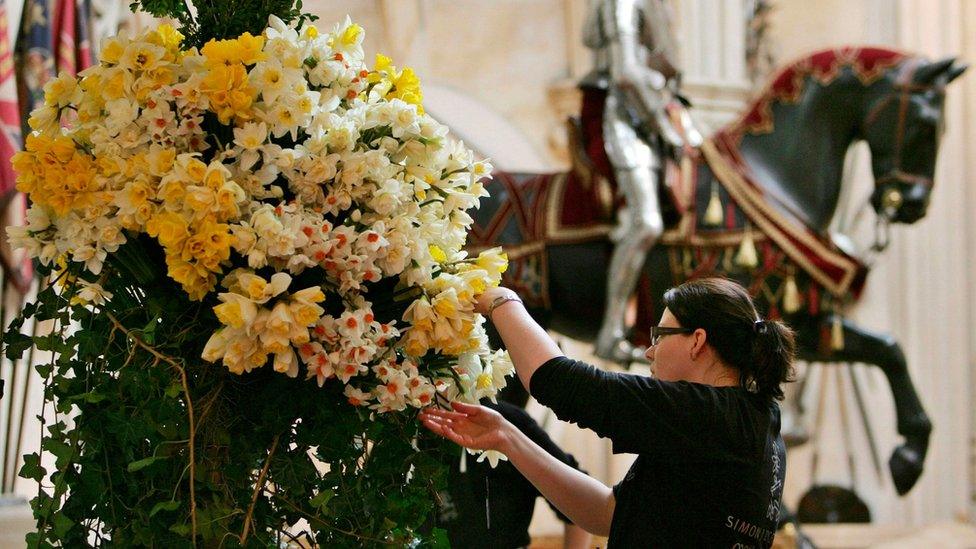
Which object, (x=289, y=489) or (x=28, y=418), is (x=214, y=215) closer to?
(x=289, y=489)

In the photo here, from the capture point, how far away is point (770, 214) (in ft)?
16.7

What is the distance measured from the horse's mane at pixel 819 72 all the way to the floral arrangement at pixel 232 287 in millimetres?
3969

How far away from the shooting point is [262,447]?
155 centimetres

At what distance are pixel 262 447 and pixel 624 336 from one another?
353 centimetres

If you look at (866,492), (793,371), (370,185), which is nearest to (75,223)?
(370,185)

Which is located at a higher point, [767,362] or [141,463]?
[767,362]

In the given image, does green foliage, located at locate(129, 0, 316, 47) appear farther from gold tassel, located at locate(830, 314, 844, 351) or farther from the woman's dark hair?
gold tassel, located at locate(830, 314, 844, 351)

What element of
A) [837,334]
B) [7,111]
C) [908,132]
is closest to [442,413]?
[7,111]

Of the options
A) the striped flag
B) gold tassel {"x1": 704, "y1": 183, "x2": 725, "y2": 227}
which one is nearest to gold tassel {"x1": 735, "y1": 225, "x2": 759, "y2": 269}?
gold tassel {"x1": 704, "y1": 183, "x2": 725, "y2": 227}

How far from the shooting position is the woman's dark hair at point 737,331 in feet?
5.83

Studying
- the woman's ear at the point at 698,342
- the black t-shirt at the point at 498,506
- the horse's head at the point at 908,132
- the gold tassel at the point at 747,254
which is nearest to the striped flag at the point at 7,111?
the black t-shirt at the point at 498,506

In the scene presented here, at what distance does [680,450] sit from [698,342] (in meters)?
0.17

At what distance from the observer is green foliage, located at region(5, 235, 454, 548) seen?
1479 millimetres

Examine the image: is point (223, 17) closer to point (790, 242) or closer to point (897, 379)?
point (790, 242)
